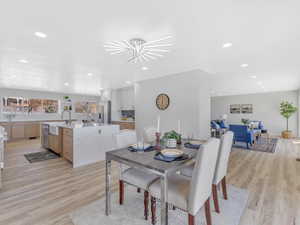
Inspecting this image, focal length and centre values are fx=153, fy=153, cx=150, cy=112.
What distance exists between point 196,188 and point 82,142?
302 cm

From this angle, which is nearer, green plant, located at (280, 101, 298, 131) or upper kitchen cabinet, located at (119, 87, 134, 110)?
green plant, located at (280, 101, 298, 131)

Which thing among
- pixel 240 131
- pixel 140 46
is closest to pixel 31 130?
pixel 140 46

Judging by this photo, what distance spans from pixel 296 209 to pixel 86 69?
4.70 metres

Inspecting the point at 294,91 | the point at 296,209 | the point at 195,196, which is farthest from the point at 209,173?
the point at 294,91

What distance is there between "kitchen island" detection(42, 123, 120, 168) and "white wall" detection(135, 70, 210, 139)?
1.56 m

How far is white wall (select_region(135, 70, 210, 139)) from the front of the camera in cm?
411

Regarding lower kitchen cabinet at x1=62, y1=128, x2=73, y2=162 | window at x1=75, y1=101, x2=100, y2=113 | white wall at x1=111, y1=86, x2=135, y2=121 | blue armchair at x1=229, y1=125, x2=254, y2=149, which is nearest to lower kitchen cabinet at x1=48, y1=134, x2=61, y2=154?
lower kitchen cabinet at x1=62, y1=128, x2=73, y2=162

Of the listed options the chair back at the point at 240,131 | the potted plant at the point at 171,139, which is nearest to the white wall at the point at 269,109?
the chair back at the point at 240,131

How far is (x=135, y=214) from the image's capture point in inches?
73.2

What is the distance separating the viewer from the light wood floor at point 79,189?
1.80m

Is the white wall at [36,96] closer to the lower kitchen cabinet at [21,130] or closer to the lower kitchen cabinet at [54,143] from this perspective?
the lower kitchen cabinet at [21,130]

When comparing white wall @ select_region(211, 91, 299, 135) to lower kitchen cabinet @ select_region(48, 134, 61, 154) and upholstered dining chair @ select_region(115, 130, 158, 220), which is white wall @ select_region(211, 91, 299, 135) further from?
lower kitchen cabinet @ select_region(48, 134, 61, 154)

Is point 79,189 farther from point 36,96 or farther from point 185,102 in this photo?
point 36,96

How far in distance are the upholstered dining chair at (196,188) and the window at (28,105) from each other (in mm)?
8370
